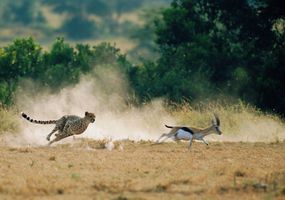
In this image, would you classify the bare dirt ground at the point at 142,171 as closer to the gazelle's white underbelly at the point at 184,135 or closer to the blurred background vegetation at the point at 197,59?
the gazelle's white underbelly at the point at 184,135

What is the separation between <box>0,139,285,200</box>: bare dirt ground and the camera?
39.1 feet

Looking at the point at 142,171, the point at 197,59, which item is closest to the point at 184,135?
the point at 142,171

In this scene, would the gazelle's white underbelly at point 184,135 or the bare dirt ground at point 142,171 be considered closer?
the bare dirt ground at point 142,171

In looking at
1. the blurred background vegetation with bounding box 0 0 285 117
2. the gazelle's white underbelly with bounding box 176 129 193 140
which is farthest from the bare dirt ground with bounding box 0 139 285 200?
the blurred background vegetation with bounding box 0 0 285 117

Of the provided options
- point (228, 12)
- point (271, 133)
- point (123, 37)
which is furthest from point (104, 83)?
point (123, 37)

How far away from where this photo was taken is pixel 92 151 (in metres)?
17.6

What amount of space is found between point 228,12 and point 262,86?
7.20 meters

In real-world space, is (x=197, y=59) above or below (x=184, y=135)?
above

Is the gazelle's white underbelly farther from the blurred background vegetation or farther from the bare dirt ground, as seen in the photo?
the blurred background vegetation

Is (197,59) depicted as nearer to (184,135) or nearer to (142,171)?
(184,135)

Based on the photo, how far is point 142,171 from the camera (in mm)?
14289

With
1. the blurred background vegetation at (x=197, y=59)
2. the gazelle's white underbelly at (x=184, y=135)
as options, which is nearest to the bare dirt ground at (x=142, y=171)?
the gazelle's white underbelly at (x=184, y=135)

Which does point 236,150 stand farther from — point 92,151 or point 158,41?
point 158,41

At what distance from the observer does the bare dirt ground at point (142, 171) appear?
39.1 ft
